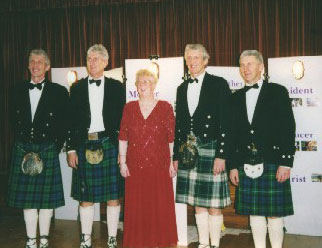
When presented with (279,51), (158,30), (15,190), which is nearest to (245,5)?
(279,51)

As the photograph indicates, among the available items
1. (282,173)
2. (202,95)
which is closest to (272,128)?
(282,173)

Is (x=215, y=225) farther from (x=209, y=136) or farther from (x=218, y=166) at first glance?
(x=209, y=136)

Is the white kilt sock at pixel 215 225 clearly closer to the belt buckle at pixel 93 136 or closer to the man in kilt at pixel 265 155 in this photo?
the man in kilt at pixel 265 155

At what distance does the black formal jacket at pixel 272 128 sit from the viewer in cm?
281

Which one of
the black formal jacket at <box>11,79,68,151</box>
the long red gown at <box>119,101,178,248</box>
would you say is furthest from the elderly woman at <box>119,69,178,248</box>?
the black formal jacket at <box>11,79,68,151</box>

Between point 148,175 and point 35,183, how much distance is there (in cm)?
102

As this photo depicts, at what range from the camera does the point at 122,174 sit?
10.1 feet

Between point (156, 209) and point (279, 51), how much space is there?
94.2 inches

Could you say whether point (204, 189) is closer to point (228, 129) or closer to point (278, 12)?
A: point (228, 129)

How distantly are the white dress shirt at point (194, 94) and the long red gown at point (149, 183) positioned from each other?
0.60 feet

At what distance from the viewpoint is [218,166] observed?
293cm

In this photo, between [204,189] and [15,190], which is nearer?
[204,189]

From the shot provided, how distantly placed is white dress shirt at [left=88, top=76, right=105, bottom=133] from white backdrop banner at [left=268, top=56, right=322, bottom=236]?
1.80 m

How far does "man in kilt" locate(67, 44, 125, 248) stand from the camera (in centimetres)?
323
